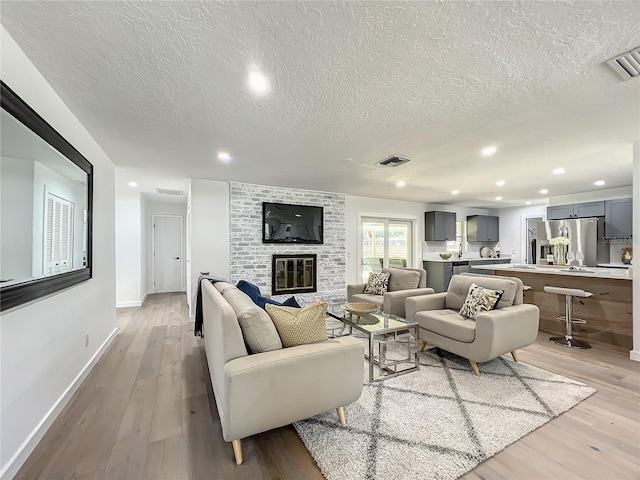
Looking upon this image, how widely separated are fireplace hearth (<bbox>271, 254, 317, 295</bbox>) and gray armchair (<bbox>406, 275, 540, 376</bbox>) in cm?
256

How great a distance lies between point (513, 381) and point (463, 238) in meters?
6.12

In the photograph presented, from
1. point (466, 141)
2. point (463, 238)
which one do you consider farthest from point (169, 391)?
point (463, 238)

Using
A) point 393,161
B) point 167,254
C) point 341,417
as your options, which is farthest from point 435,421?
point 167,254

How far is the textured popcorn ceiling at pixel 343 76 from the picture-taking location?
1.30 m

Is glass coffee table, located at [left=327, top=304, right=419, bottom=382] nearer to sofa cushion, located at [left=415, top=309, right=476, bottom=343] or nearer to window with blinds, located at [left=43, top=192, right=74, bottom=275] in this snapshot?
sofa cushion, located at [left=415, top=309, right=476, bottom=343]

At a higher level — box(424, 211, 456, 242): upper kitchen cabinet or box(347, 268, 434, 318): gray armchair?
box(424, 211, 456, 242): upper kitchen cabinet

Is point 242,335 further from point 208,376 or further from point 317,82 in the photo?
point 317,82

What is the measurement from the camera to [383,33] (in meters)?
1.40

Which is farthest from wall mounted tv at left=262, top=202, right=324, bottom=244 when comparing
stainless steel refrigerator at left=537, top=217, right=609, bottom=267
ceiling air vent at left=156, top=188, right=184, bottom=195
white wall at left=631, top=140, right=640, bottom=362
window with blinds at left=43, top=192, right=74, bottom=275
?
stainless steel refrigerator at left=537, top=217, right=609, bottom=267

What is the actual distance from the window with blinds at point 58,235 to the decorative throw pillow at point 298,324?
1493mm

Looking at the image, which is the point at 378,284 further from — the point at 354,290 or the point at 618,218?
the point at 618,218

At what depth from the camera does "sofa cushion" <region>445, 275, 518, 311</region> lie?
2.83m

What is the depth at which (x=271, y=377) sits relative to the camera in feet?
5.03

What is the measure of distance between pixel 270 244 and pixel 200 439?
359 centimetres
